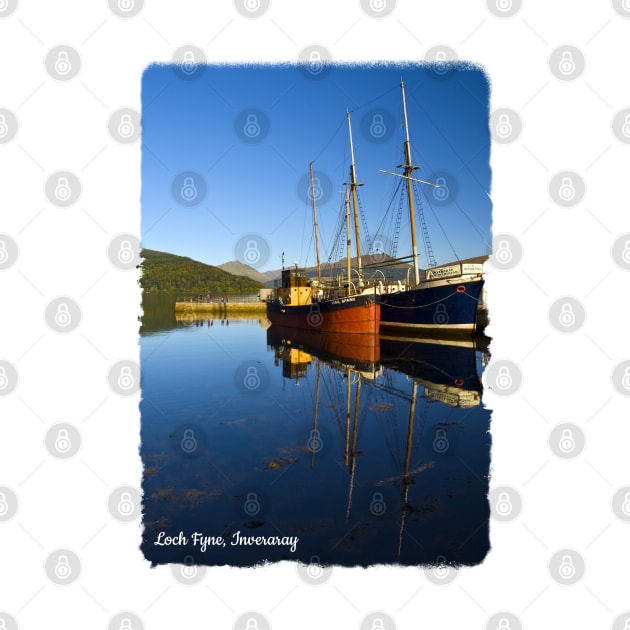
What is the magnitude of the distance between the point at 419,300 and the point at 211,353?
18492 millimetres

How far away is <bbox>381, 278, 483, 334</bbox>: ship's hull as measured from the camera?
33.5m

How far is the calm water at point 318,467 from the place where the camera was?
6477 mm

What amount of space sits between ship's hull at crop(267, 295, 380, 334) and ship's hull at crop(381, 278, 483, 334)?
3.07 metres

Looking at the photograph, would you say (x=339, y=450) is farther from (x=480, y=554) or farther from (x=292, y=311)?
(x=292, y=311)

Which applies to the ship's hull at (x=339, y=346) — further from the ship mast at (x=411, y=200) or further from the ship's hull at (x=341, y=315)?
the ship mast at (x=411, y=200)

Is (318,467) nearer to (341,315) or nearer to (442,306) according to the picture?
(442,306)

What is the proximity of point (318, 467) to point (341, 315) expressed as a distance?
92.7 ft

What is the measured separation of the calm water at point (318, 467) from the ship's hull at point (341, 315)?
1415cm

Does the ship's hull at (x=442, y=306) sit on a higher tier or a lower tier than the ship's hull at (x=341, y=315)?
higher

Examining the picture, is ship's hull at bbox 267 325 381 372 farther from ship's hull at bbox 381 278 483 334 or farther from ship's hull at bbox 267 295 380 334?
ship's hull at bbox 381 278 483 334

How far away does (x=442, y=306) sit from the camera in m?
34.8

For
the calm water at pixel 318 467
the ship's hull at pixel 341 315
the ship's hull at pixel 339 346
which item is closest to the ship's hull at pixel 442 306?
the ship's hull at pixel 341 315

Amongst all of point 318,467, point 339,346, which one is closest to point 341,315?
point 339,346

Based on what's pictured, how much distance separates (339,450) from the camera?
1071 cm
